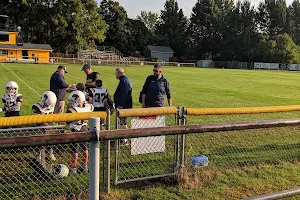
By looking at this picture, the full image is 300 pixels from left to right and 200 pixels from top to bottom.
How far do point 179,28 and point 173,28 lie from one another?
5.42 ft

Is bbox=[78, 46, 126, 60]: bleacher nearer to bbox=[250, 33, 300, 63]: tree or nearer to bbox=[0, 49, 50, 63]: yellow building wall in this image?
bbox=[0, 49, 50, 63]: yellow building wall

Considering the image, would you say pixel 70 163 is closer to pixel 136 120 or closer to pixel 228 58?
pixel 136 120

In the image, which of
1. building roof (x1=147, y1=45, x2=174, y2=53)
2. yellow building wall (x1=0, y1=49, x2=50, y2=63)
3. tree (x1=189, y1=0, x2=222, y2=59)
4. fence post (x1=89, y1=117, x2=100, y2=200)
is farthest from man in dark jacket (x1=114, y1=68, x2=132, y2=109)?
tree (x1=189, y1=0, x2=222, y2=59)

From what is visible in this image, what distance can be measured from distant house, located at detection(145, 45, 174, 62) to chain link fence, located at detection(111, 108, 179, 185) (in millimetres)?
80639

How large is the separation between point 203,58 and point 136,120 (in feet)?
281

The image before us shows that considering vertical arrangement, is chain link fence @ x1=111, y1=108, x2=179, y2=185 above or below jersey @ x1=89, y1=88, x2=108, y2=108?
below

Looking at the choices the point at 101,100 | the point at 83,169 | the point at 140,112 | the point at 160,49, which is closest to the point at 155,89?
the point at 101,100

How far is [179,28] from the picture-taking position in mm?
92750

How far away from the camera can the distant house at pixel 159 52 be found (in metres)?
87.2

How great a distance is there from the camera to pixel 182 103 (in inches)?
598

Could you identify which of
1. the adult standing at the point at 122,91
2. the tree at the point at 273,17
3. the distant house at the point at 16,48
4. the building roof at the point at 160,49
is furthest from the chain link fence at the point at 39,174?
the tree at the point at 273,17

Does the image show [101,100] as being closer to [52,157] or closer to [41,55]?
[52,157]

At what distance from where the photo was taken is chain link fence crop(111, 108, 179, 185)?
549 centimetres

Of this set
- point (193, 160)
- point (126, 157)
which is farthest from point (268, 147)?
point (126, 157)
